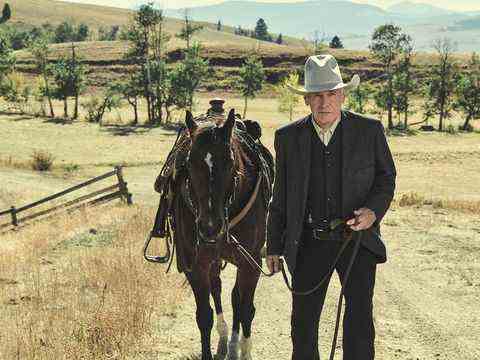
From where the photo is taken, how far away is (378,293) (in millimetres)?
8422

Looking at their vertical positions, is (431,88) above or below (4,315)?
above

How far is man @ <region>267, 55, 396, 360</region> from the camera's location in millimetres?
3904

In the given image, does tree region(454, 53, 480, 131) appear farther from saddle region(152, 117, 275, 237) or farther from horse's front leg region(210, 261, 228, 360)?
horse's front leg region(210, 261, 228, 360)

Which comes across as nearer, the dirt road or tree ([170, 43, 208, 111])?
the dirt road

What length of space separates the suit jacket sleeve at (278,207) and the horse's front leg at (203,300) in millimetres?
1423

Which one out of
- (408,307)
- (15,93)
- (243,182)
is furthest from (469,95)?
(243,182)

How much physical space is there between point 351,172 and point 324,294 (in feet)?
3.20

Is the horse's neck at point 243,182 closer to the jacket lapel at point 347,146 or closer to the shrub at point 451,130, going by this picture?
the jacket lapel at point 347,146

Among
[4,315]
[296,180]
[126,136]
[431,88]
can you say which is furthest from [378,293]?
[431,88]

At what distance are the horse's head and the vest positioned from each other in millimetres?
729

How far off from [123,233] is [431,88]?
55504 mm

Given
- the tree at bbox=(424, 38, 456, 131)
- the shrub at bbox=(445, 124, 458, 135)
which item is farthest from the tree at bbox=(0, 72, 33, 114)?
the shrub at bbox=(445, 124, 458, 135)

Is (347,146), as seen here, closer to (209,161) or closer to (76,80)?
(209,161)

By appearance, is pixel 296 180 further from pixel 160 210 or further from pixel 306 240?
pixel 160 210
